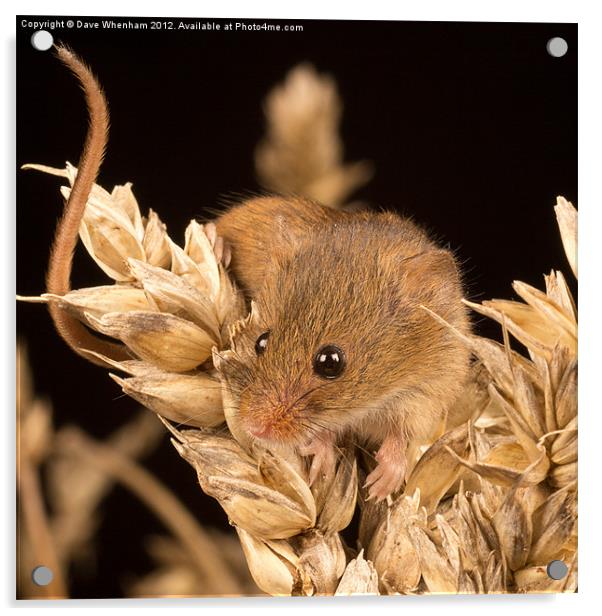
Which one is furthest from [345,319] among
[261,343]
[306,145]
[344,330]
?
[306,145]

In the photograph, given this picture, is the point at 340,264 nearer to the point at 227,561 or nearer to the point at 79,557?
the point at 227,561

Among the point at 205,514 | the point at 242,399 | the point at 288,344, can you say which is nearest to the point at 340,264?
the point at 288,344

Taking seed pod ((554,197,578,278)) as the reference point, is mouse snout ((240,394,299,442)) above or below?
below

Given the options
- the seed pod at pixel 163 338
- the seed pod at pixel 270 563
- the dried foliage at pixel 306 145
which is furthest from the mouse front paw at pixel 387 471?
the dried foliage at pixel 306 145

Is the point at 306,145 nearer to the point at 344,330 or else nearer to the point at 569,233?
the point at 344,330

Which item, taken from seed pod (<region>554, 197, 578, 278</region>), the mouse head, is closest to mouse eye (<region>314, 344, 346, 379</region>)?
the mouse head

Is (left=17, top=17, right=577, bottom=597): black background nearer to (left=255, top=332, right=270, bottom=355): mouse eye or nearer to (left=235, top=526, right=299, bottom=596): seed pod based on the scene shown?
(left=235, top=526, right=299, bottom=596): seed pod

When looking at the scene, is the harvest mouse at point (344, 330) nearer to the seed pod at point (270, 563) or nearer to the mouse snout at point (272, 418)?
the mouse snout at point (272, 418)
